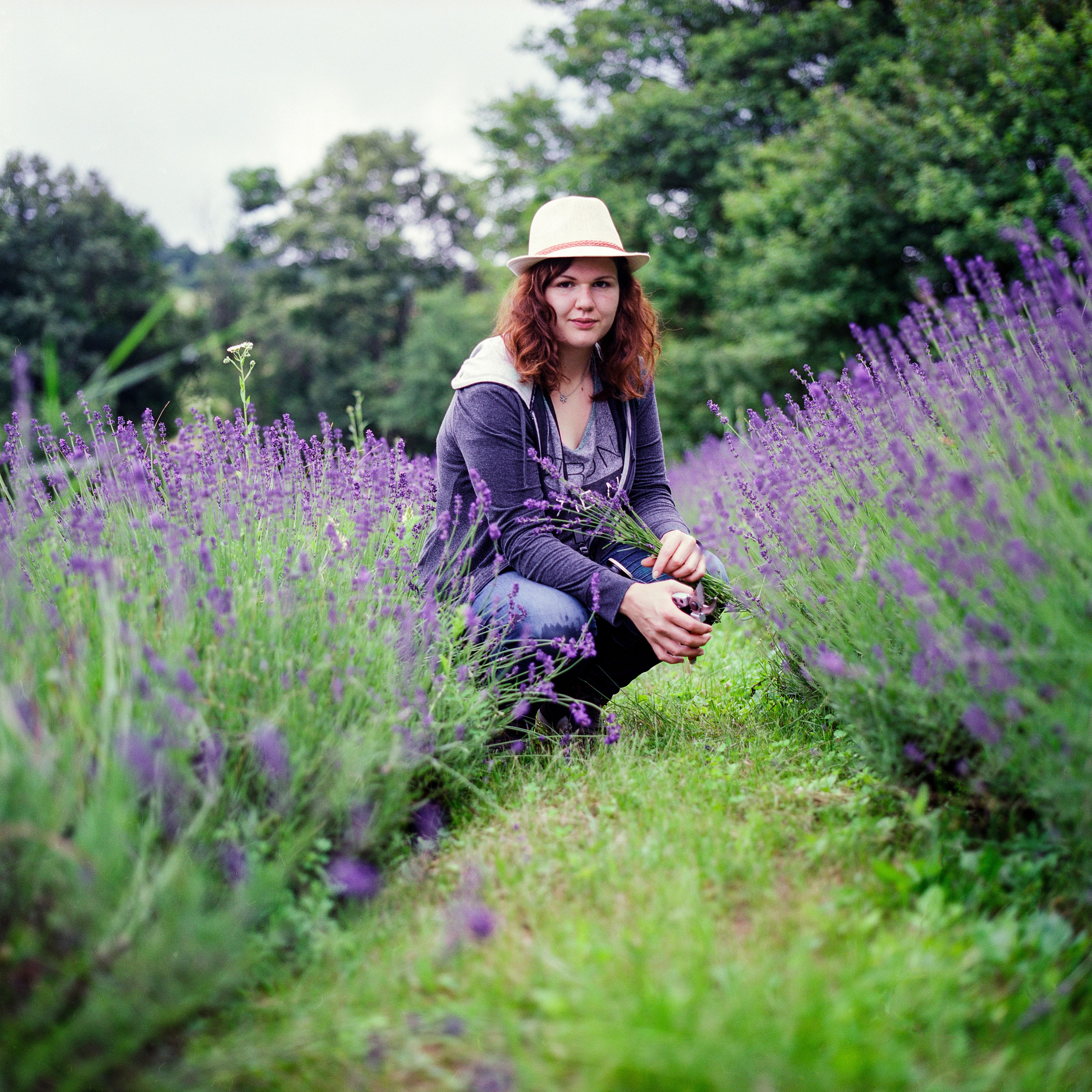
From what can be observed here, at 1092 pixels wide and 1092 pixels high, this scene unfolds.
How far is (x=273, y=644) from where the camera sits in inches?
63.8

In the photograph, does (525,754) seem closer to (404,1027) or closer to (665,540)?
(665,540)

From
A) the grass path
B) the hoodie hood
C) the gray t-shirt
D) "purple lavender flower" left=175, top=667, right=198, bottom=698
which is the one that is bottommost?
the grass path

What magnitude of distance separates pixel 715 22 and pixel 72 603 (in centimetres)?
1566

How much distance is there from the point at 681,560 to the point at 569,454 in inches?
21.8

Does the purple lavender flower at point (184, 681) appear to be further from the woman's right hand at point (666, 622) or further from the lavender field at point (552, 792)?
the woman's right hand at point (666, 622)

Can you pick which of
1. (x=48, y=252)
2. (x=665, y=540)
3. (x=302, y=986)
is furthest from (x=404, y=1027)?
(x=48, y=252)

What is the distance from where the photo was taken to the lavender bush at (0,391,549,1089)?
1102 mm

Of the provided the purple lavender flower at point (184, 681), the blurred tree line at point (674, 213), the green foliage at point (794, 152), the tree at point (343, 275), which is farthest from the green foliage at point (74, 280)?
the purple lavender flower at point (184, 681)

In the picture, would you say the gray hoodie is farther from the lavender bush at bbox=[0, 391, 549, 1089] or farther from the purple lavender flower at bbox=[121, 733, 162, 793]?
the purple lavender flower at bbox=[121, 733, 162, 793]

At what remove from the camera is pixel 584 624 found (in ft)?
7.88

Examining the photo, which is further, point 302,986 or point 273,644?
point 273,644

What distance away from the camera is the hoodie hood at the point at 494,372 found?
8.24 feet

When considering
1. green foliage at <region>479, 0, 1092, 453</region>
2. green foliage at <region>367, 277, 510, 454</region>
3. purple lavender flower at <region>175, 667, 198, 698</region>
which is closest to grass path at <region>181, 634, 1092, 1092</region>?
purple lavender flower at <region>175, 667, 198, 698</region>

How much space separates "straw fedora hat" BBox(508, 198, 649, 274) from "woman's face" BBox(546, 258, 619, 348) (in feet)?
0.13
